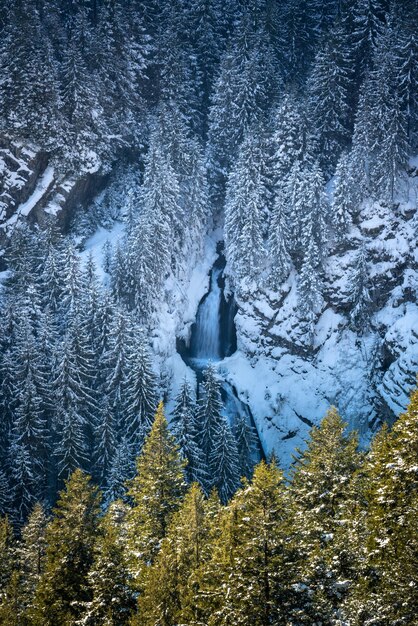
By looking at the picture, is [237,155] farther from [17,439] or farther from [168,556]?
[168,556]

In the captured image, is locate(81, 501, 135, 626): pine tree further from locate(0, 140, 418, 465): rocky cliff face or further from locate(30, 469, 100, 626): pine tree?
locate(0, 140, 418, 465): rocky cliff face

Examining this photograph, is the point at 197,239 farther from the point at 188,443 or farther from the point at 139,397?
the point at 188,443

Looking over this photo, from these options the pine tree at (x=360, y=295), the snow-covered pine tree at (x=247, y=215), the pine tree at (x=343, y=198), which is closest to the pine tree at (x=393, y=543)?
the pine tree at (x=360, y=295)

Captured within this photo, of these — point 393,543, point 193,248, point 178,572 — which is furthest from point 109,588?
point 193,248

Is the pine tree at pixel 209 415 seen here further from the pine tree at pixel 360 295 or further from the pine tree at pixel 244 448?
the pine tree at pixel 360 295

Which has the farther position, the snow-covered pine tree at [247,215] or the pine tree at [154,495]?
the snow-covered pine tree at [247,215]

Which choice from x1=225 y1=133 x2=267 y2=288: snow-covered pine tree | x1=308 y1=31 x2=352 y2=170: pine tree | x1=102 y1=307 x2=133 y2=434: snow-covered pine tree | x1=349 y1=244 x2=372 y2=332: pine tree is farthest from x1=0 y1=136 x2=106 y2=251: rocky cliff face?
x1=349 y1=244 x2=372 y2=332: pine tree

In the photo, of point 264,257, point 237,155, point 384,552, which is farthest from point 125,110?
point 384,552
